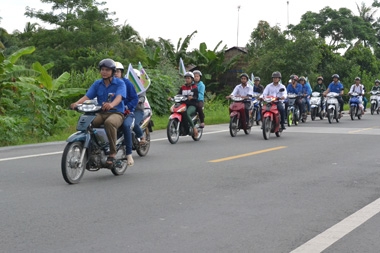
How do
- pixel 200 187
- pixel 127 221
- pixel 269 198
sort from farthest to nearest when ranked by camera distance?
1. pixel 200 187
2. pixel 269 198
3. pixel 127 221

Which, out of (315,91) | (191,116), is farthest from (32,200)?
(315,91)

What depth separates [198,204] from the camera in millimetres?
8172

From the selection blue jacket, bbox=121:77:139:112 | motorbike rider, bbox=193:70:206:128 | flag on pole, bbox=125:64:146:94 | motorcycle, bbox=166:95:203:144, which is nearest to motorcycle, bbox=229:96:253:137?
→ motorbike rider, bbox=193:70:206:128

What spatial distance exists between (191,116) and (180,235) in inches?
405

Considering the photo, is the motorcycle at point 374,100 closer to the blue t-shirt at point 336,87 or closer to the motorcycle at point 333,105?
the blue t-shirt at point 336,87

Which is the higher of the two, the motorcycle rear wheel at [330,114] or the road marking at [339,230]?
the road marking at [339,230]

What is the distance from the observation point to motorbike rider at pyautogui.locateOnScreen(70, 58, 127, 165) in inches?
389

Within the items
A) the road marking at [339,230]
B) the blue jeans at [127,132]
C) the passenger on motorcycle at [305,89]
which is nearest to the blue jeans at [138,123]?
the blue jeans at [127,132]

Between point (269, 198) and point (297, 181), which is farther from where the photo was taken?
point (297, 181)

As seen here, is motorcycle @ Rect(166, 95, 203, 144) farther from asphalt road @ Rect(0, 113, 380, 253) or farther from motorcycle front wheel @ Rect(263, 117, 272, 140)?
asphalt road @ Rect(0, 113, 380, 253)

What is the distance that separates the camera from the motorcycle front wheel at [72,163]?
30.6 feet

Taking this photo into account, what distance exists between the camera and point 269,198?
862 cm

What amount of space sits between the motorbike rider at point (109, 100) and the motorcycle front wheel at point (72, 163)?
0.49 m

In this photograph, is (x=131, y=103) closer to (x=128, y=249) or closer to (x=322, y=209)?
(x=322, y=209)
